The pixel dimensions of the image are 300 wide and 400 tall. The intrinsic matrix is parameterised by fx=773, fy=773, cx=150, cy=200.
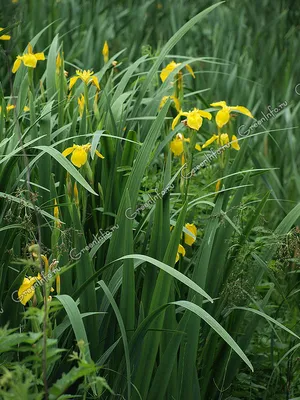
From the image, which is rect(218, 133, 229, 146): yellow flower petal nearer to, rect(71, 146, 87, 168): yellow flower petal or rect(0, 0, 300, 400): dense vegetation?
rect(0, 0, 300, 400): dense vegetation

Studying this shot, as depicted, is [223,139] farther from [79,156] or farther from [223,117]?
[79,156]

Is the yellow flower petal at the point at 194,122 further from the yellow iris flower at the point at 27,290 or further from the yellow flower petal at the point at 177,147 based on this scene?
the yellow iris flower at the point at 27,290

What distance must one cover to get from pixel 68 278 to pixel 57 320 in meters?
0.11

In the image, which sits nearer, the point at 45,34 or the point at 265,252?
the point at 265,252

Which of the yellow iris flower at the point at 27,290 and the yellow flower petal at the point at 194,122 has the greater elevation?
the yellow flower petal at the point at 194,122

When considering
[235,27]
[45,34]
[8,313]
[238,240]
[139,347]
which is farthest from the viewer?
[235,27]

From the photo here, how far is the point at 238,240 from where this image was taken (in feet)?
6.95

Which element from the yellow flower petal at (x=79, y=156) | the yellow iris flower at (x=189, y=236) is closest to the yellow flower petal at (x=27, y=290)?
the yellow flower petal at (x=79, y=156)

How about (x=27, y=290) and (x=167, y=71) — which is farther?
(x=167, y=71)

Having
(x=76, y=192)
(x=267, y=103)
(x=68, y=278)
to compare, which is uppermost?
(x=76, y=192)

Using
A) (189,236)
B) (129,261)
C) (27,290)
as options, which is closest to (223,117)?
(189,236)

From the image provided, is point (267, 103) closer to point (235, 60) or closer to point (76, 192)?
point (235, 60)

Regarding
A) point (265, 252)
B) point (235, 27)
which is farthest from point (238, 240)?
point (235, 27)

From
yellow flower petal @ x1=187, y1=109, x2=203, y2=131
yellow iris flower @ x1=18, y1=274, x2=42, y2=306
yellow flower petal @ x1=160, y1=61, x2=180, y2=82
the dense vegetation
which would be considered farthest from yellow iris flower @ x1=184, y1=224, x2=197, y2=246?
yellow flower petal @ x1=160, y1=61, x2=180, y2=82
